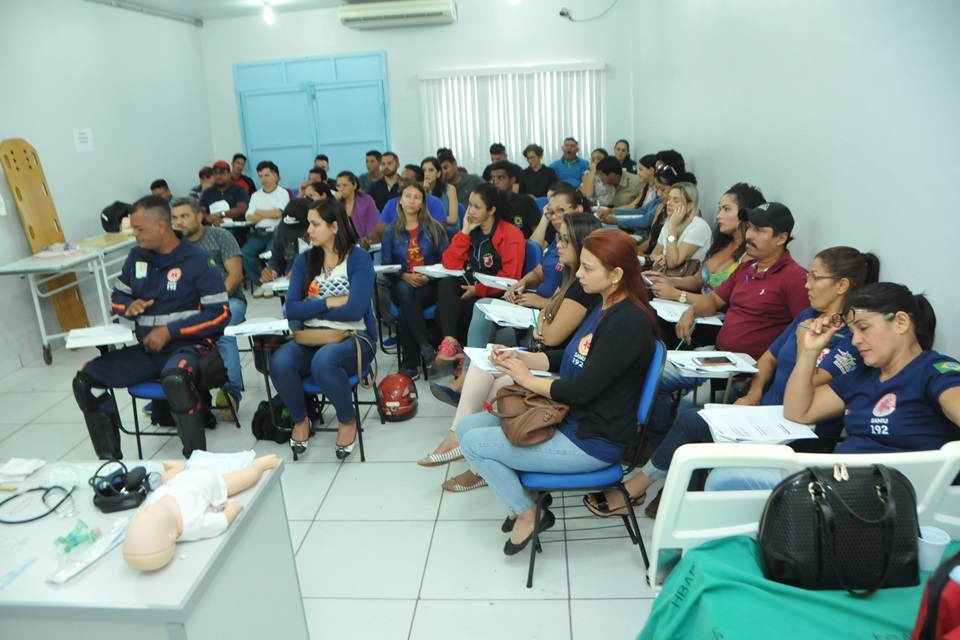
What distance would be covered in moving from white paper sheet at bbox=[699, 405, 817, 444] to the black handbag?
60 centimetres

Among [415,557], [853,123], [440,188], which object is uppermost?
[853,123]

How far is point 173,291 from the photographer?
318 cm

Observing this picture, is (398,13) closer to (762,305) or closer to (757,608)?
(762,305)

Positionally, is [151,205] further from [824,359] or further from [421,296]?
[824,359]

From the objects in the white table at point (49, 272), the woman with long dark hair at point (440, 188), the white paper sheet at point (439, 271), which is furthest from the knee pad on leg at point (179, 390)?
the woman with long dark hair at point (440, 188)

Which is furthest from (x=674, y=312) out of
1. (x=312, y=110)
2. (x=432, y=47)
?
(x=312, y=110)

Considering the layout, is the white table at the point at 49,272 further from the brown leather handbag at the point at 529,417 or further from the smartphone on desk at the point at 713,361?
the smartphone on desk at the point at 713,361

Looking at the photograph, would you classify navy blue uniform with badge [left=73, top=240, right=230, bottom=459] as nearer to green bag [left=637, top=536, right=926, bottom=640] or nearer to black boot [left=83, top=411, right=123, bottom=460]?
black boot [left=83, top=411, right=123, bottom=460]

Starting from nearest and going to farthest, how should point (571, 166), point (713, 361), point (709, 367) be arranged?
point (709, 367) < point (713, 361) < point (571, 166)

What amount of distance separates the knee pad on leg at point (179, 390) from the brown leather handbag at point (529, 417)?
1548 mm

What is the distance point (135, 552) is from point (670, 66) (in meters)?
5.78

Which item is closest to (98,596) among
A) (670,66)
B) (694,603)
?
(694,603)

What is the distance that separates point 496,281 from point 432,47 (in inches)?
230

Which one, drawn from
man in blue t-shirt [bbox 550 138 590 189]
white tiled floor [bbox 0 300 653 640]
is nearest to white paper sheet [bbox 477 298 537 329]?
white tiled floor [bbox 0 300 653 640]
